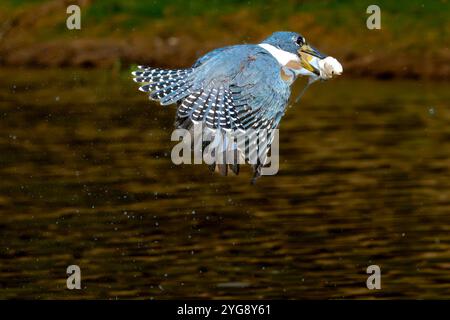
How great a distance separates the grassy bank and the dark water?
3.70 meters

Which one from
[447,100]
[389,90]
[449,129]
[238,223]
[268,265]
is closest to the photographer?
[268,265]

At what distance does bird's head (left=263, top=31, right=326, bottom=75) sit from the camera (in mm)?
10820

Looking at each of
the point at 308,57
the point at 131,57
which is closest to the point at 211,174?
the point at 308,57

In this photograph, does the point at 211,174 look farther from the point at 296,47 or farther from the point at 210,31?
the point at 210,31

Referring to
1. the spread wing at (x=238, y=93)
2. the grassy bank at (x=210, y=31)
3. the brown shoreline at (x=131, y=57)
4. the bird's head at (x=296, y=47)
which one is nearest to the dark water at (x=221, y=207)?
the spread wing at (x=238, y=93)

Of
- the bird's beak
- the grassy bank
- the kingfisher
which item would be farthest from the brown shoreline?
the kingfisher

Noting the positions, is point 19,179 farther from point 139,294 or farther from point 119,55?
point 119,55

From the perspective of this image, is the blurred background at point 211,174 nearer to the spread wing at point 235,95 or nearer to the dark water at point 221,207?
the dark water at point 221,207

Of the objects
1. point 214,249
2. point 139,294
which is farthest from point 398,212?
point 139,294

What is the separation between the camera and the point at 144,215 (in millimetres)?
14922

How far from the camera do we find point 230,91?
1045cm

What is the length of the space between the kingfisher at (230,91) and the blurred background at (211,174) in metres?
1.87

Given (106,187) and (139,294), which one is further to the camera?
(106,187)

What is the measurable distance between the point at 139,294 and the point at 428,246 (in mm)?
3381
